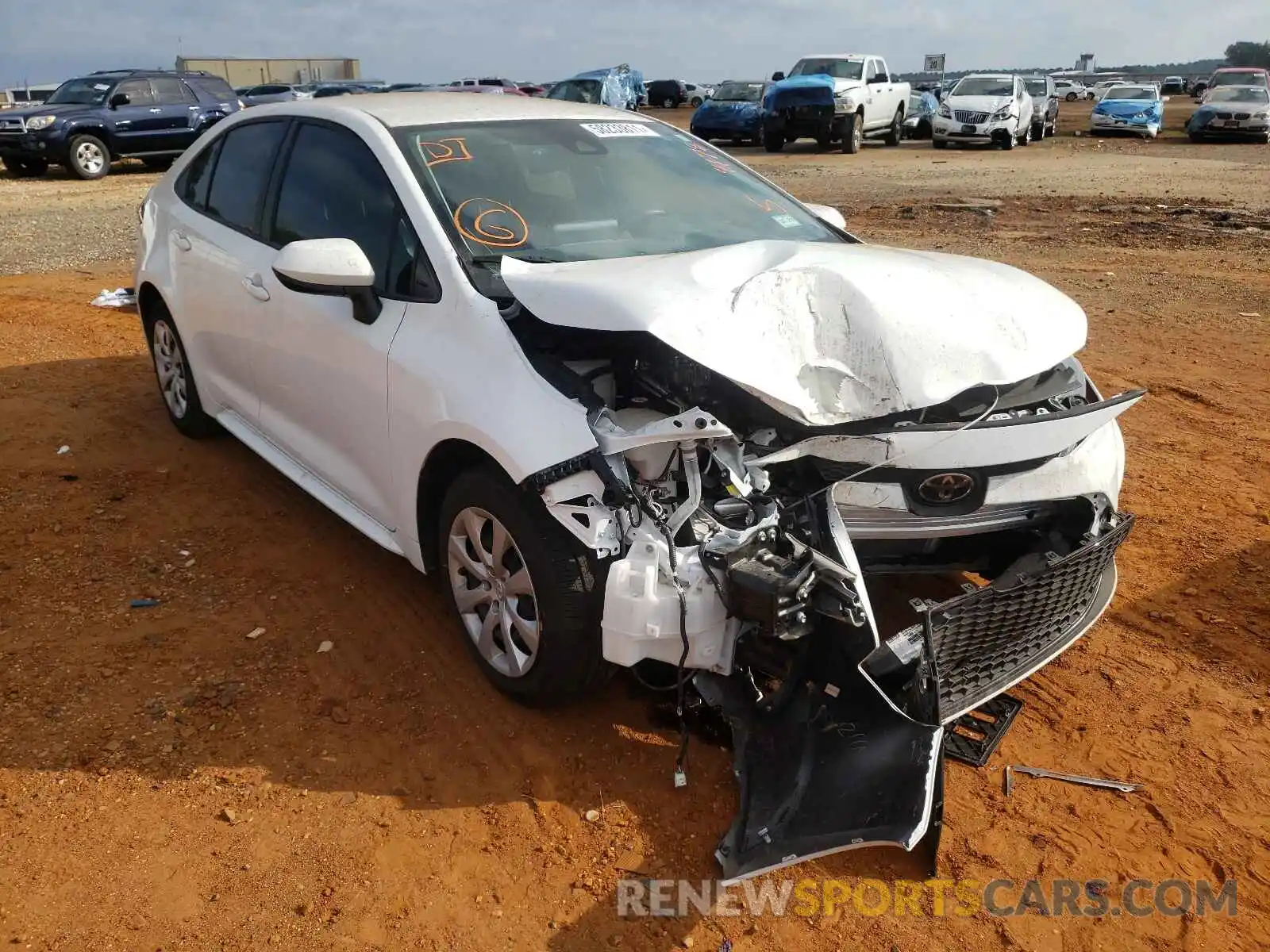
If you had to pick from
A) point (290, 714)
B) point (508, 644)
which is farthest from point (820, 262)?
point (290, 714)

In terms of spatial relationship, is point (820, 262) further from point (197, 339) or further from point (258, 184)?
point (197, 339)

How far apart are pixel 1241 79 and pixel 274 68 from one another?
40118mm

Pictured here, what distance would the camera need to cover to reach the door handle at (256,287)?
13.0ft

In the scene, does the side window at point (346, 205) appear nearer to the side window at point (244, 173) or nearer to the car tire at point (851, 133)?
the side window at point (244, 173)

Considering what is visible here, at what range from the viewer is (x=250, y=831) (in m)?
2.72

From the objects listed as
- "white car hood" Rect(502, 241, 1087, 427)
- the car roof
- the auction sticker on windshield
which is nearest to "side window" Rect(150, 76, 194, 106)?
the car roof

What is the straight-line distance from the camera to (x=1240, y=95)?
26.4 meters

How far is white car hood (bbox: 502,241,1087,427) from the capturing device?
8.79 feet

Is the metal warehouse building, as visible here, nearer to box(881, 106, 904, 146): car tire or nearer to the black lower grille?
box(881, 106, 904, 146): car tire

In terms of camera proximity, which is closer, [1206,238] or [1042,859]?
[1042,859]

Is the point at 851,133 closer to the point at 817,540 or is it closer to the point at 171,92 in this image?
the point at 171,92

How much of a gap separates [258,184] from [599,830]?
10.3ft

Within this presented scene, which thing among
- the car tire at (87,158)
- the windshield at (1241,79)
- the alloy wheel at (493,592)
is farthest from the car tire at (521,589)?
the windshield at (1241,79)

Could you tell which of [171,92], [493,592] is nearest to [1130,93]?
[171,92]
